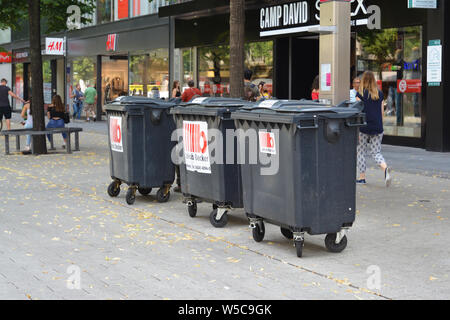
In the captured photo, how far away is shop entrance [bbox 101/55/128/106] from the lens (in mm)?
34844

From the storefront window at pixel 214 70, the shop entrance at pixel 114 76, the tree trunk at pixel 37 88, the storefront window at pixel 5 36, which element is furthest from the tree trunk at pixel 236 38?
the storefront window at pixel 5 36

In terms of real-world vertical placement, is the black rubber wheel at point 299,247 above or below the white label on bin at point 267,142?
below

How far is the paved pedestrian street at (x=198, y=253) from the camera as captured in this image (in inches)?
234

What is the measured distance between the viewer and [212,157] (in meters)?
8.80

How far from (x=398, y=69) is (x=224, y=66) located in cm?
844

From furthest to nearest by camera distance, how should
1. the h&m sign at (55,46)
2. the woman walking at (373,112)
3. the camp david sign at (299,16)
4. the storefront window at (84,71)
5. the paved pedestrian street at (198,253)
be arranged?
the storefront window at (84,71)
the h&m sign at (55,46)
the camp david sign at (299,16)
the woman walking at (373,112)
the paved pedestrian street at (198,253)

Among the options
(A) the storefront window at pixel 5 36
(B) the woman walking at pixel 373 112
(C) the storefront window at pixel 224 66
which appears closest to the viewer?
(B) the woman walking at pixel 373 112

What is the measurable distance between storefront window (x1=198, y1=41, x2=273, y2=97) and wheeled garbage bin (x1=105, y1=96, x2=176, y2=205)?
13.1 m

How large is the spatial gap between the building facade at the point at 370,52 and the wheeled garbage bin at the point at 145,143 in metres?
6.78

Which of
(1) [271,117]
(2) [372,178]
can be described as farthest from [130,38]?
(1) [271,117]

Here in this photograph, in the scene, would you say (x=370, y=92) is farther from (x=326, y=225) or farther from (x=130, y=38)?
(x=130, y=38)

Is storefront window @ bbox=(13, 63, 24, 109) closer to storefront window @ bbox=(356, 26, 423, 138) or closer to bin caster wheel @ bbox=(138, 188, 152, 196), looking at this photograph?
storefront window @ bbox=(356, 26, 423, 138)

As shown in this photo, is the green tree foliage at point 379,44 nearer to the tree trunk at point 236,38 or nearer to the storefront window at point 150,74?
Result: the tree trunk at point 236,38

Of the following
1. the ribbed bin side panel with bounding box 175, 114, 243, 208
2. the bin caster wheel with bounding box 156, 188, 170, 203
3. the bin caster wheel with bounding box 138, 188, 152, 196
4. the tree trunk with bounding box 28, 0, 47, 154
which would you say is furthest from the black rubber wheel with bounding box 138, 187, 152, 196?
the tree trunk with bounding box 28, 0, 47, 154
